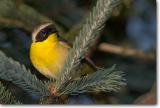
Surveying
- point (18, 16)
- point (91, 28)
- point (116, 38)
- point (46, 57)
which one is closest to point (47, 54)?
point (46, 57)

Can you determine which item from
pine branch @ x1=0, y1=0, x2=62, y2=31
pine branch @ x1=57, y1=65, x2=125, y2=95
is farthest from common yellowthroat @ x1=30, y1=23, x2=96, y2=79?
pine branch @ x1=57, y1=65, x2=125, y2=95

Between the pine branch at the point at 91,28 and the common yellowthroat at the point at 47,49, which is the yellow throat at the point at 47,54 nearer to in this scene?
the common yellowthroat at the point at 47,49

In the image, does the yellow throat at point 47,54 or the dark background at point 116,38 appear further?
the dark background at point 116,38

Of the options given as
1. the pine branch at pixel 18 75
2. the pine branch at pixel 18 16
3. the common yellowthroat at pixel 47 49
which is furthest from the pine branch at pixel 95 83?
the pine branch at pixel 18 16

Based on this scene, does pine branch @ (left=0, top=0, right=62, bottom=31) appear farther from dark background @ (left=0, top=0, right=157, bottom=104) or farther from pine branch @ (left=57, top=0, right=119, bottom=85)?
pine branch @ (left=57, top=0, right=119, bottom=85)

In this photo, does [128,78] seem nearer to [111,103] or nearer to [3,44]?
[111,103]

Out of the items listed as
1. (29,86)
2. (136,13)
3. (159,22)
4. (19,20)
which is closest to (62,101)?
(29,86)
